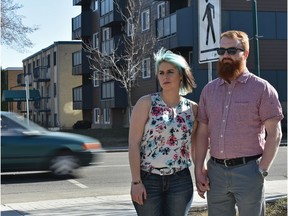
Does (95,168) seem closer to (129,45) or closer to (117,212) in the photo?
(117,212)

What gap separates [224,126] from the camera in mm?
3834

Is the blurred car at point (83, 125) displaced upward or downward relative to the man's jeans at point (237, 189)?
downward

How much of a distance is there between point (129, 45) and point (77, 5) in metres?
16.7

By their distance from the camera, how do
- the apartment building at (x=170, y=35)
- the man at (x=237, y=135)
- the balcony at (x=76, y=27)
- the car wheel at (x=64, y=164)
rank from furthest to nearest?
1. the balcony at (x=76, y=27)
2. the apartment building at (x=170, y=35)
3. the car wheel at (x=64, y=164)
4. the man at (x=237, y=135)

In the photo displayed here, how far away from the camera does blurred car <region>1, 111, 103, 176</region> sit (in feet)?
38.0

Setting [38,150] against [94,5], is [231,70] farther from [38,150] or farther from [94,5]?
[94,5]

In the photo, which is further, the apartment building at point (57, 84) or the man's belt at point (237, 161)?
A: the apartment building at point (57, 84)

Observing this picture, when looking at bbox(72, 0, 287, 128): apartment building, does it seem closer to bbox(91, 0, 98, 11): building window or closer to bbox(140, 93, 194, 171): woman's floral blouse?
bbox(91, 0, 98, 11): building window

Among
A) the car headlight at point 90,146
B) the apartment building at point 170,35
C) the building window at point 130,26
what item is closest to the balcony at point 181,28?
the apartment building at point 170,35

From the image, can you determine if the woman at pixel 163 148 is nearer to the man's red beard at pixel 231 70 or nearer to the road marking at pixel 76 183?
the man's red beard at pixel 231 70

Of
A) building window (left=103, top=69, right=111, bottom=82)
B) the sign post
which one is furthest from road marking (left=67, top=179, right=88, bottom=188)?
building window (left=103, top=69, right=111, bottom=82)

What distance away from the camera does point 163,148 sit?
3.88 meters

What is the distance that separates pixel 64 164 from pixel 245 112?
883 centimetres

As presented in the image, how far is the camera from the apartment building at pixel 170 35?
27703 millimetres
